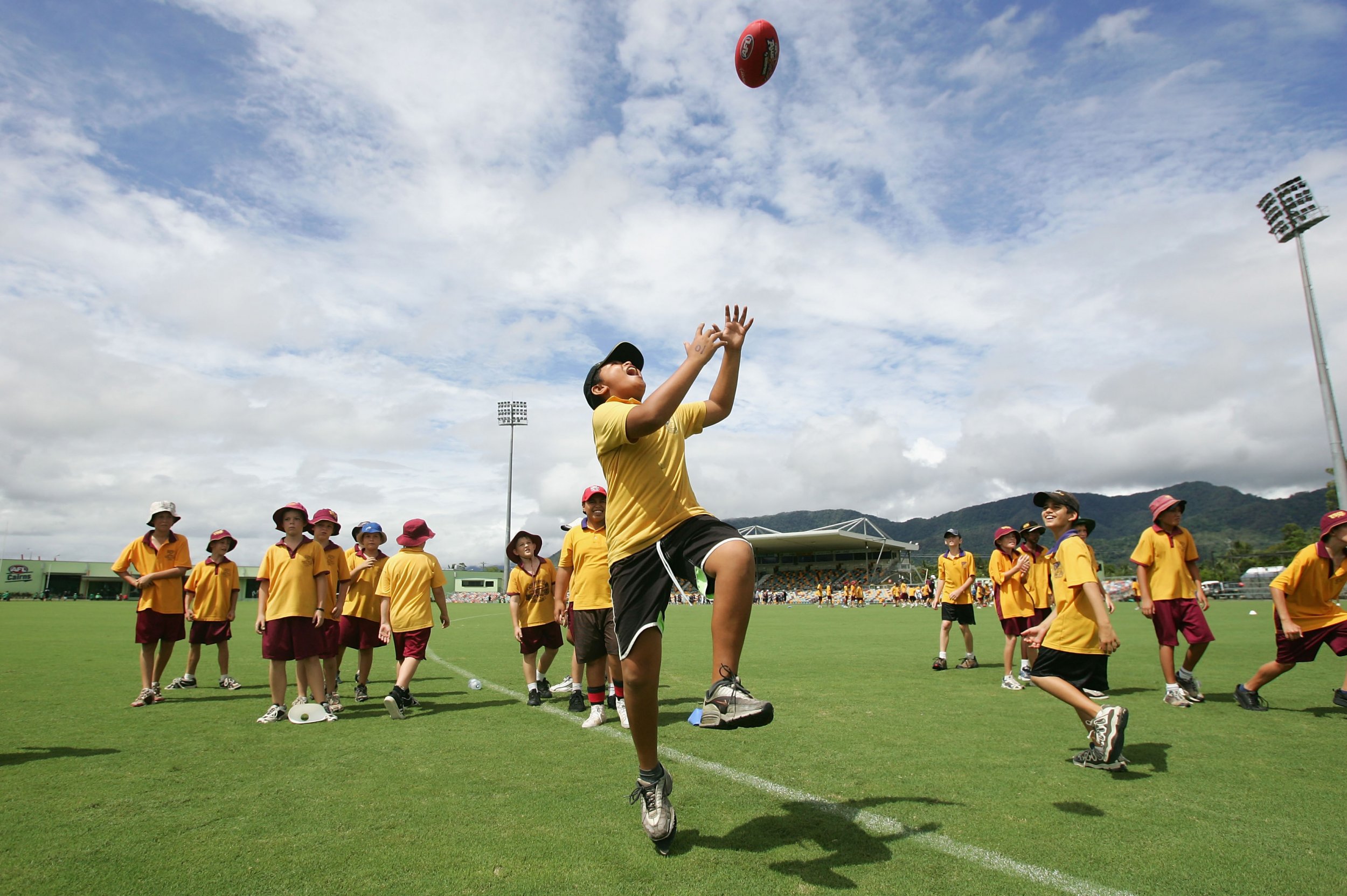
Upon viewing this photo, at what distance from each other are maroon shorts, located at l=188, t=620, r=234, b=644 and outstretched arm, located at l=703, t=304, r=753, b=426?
868 centimetres

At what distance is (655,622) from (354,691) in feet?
24.5

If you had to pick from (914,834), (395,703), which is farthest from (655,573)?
(395,703)

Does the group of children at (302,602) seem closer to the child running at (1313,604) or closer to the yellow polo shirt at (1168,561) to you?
the yellow polo shirt at (1168,561)

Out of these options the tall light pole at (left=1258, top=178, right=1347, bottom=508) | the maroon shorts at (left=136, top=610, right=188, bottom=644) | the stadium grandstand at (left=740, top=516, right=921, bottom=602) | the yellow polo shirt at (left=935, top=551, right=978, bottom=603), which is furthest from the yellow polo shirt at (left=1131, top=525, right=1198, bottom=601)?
the stadium grandstand at (left=740, top=516, right=921, bottom=602)

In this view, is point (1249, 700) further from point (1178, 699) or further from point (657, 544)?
point (657, 544)

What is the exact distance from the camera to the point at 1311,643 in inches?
274

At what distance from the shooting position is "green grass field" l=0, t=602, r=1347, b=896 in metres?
3.13

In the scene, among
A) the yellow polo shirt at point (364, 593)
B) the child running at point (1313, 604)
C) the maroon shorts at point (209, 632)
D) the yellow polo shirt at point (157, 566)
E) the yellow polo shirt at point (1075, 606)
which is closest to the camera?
the yellow polo shirt at point (1075, 606)

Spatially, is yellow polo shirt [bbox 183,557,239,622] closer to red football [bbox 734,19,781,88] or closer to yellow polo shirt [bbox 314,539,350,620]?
yellow polo shirt [bbox 314,539,350,620]

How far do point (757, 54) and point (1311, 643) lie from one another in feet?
23.8

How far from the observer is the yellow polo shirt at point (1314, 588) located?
688 centimetres

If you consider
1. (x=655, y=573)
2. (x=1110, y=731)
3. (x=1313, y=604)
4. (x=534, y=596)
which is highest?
(x=655, y=573)

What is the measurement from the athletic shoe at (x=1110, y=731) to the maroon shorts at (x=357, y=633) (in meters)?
7.41

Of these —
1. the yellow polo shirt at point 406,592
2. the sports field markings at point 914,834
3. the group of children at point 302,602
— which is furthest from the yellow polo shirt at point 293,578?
the sports field markings at point 914,834
